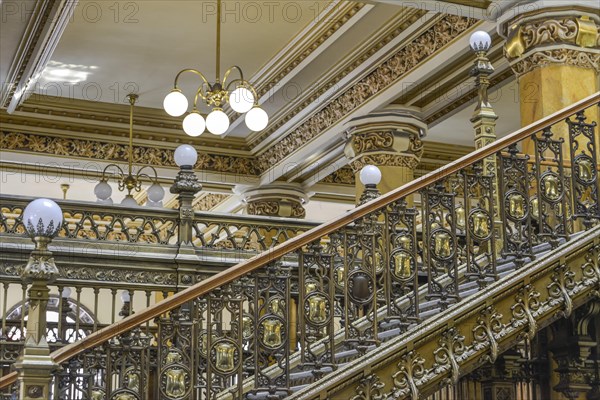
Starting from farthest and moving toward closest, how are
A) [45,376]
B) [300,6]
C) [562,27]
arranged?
[300,6], [562,27], [45,376]

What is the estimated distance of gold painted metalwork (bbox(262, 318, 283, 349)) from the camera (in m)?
5.15

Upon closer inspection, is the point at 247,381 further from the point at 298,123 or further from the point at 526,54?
the point at 298,123

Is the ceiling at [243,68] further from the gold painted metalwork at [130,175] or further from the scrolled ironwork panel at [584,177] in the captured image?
the scrolled ironwork panel at [584,177]

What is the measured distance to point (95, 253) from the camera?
856 cm

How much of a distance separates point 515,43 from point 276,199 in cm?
737

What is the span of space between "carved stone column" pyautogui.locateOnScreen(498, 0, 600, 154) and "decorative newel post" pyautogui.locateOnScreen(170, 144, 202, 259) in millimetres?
2805

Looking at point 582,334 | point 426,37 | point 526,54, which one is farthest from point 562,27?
point 582,334

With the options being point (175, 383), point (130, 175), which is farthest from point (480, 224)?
point (130, 175)

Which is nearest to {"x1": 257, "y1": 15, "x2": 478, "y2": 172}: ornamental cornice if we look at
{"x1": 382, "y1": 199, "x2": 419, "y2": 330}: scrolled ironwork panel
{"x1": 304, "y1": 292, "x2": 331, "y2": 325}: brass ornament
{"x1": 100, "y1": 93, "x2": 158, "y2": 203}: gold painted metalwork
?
{"x1": 100, "y1": 93, "x2": 158, "y2": 203}: gold painted metalwork

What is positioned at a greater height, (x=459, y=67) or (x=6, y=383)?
(x=459, y=67)

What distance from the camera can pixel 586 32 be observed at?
9258 mm

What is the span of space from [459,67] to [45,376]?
27.3 ft

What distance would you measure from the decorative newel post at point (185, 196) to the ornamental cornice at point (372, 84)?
11.5ft

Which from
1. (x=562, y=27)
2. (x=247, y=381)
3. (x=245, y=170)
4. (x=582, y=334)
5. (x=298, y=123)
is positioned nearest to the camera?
(x=247, y=381)
